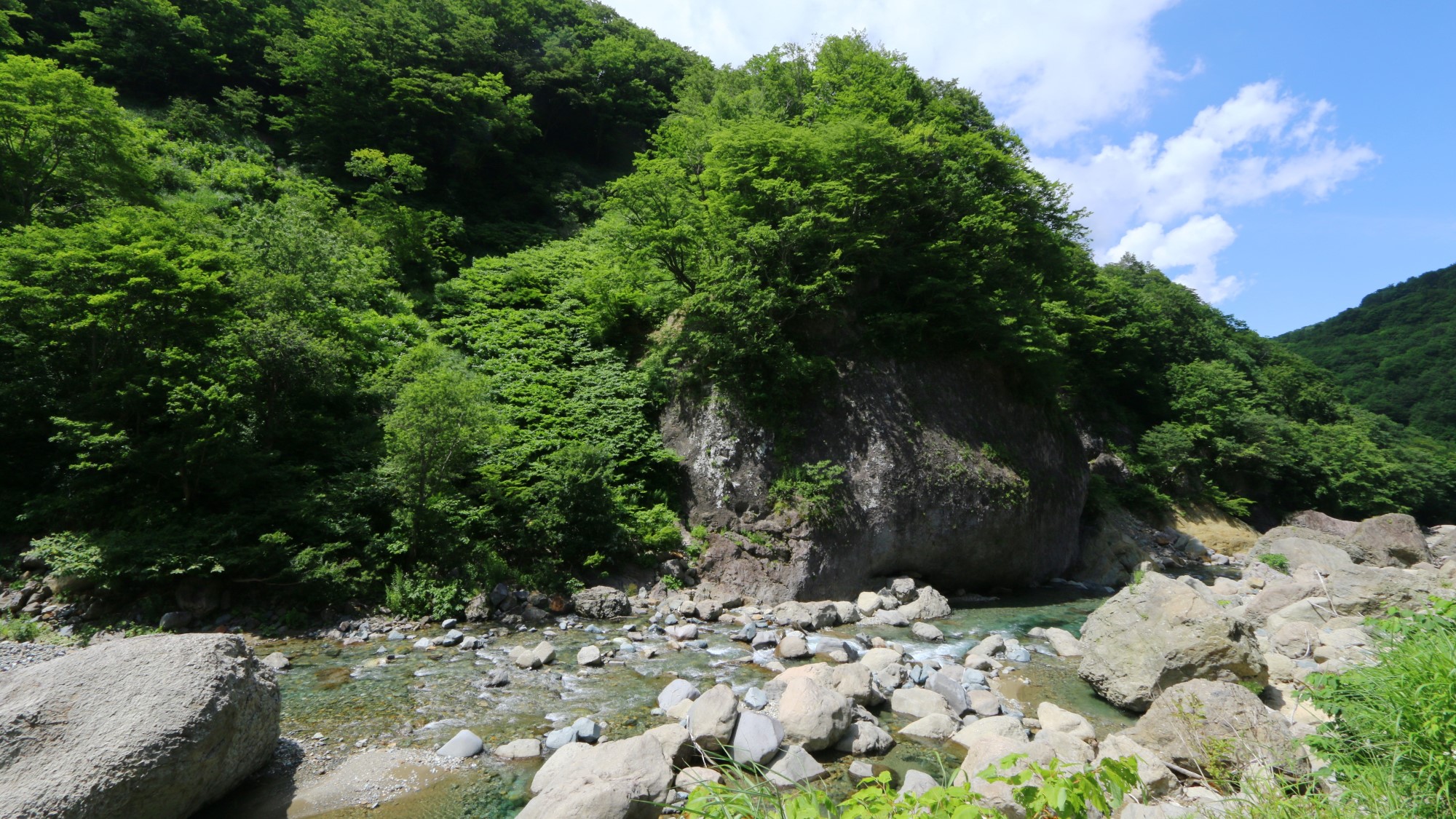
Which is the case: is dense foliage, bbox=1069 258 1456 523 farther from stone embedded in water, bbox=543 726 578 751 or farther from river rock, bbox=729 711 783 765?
stone embedded in water, bbox=543 726 578 751

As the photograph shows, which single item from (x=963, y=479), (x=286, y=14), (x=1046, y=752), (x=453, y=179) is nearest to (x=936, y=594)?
(x=963, y=479)

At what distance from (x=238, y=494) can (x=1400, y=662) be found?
16364 mm

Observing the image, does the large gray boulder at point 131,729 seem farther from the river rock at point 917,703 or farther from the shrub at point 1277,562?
the shrub at point 1277,562

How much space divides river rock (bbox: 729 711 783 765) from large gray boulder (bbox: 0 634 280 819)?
4898 mm

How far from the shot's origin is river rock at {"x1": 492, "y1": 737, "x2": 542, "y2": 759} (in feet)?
23.2

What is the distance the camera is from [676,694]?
875 cm

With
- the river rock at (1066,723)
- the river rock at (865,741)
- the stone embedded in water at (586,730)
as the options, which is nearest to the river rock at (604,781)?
the stone embedded in water at (586,730)

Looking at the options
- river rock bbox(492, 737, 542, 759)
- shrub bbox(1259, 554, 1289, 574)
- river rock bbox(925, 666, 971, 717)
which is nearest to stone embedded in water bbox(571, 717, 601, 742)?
river rock bbox(492, 737, 542, 759)

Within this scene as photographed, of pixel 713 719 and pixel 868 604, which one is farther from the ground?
pixel 713 719

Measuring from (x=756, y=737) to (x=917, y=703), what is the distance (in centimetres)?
282

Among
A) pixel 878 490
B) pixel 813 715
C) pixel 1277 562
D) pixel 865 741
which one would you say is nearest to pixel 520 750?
pixel 813 715

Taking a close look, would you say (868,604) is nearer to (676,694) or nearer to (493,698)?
(676,694)

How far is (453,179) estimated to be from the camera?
30.9 metres

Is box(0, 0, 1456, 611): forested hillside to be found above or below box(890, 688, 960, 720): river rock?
above
